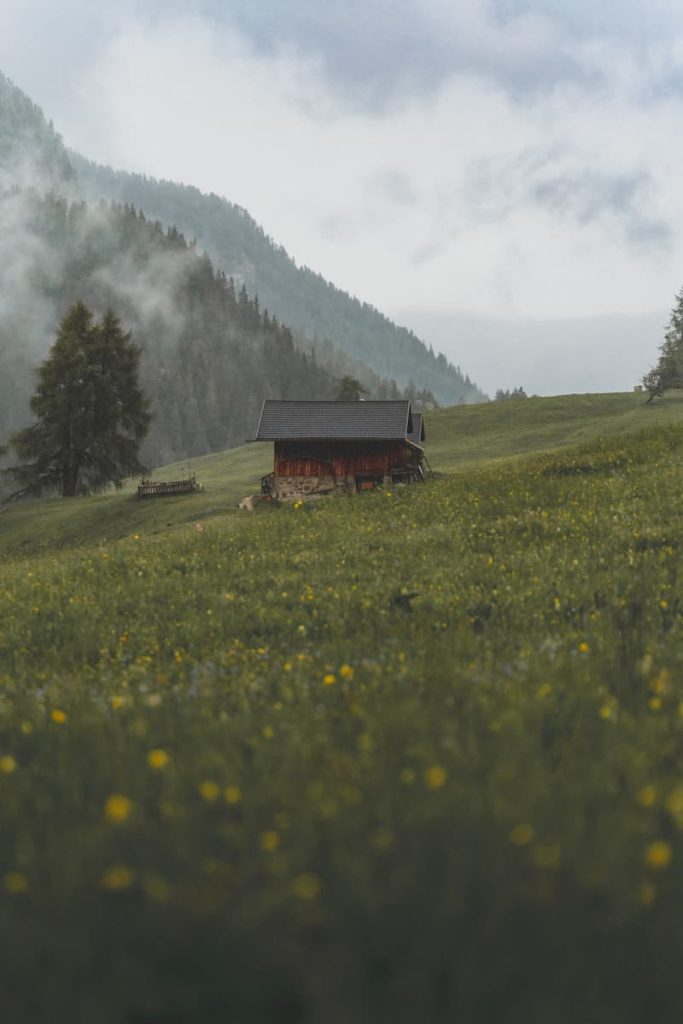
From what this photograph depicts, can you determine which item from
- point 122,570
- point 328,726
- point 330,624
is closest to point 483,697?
point 328,726

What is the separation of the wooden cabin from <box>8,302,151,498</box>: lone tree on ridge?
16.8 metres

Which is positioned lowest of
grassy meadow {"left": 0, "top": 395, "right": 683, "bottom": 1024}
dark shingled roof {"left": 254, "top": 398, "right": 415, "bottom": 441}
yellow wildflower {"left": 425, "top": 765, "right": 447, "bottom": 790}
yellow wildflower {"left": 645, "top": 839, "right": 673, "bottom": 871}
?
grassy meadow {"left": 0, "top": 395, "right": 683, "bottom": 1024}

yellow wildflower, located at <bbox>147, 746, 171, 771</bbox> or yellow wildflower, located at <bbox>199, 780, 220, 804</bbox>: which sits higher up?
yellow wildflower, located at <bbox>199, 780, 220, 804</bbox>

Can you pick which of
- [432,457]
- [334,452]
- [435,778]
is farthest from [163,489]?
[435,778]

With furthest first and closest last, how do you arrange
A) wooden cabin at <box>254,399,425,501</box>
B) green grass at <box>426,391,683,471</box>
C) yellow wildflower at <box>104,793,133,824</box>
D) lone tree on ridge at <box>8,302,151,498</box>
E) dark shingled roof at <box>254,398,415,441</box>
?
green grass at <box>426,391,683,471</box> → lone tree on ridge at <box>8,302,151,498</box> → wooden cabin at <box>254,399,425,501</box> → dark shingled roof at <box>254,398,415,441</box> → yellow wildflower at <box>104,793,133,824</box>

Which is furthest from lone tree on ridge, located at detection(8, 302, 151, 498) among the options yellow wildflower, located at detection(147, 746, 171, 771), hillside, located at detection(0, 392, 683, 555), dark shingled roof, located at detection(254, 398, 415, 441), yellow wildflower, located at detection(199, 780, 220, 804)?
yellow wildflower, located at detection(199, 780, 220, 804)

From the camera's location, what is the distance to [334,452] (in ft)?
144

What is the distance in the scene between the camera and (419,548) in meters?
17.7

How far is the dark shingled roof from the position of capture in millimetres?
42781

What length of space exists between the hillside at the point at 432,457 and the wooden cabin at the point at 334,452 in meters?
4.76

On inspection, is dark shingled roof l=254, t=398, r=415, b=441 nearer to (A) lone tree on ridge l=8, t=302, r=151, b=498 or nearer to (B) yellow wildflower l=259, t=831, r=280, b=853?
(A) lone tree on ridge l=8, t=302, r=151, b=498

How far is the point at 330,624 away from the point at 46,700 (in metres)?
4.89

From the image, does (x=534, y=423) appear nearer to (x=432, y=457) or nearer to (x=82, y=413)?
(x=432, y=457)

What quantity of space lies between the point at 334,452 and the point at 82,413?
889 inches
